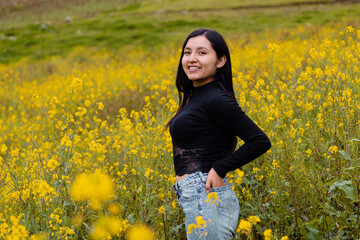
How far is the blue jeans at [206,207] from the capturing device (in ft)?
6.25

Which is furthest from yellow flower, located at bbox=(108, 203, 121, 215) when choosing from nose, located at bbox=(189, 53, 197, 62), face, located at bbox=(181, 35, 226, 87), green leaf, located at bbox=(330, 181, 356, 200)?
green leaf, located at bbox=(330, 181, 356, 200)

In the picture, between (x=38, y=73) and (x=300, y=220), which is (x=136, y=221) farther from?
(x=38, y=73)

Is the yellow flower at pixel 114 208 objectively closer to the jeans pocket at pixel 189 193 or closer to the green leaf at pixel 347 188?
the jeans pocket at pixel 189 193

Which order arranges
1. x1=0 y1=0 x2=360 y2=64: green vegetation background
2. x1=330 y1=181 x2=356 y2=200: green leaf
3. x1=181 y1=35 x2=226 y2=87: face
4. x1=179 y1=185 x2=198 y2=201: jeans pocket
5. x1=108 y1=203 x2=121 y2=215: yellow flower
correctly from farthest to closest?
x1=0 y1=0 x2=360 y2=64: green vegetation background < x1=108 y1=203 x2=121 y2=215: yellow flower < x1=330 y1=181 x2=356 y2=200: green leaf < x1=181 y1=35 x2=226 y2=87: face < x1=179 y1=185 x2=198 y2=201: jeans pocket

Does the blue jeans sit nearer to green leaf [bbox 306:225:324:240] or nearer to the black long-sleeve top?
the black long-sleeve top

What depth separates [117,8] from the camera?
29.1m

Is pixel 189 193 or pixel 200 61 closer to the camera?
pixel 189 193

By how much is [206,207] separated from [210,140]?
0.38 metres

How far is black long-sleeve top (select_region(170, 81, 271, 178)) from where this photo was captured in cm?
195

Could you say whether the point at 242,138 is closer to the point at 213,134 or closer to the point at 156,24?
the point at 213,134

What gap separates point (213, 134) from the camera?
2.08 metres

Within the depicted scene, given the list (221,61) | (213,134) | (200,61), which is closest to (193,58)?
(200,61)

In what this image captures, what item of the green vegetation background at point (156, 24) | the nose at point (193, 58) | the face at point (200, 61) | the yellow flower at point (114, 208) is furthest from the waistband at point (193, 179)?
the green vegetation background at point (156, 24)

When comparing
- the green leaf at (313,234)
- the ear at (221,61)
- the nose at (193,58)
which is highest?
the nose at (193,58)
